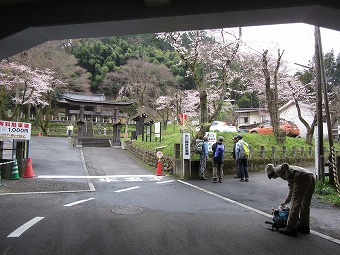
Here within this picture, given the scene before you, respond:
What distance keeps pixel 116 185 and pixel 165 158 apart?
4.33 metres

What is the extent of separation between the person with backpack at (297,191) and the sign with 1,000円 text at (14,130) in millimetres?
9856

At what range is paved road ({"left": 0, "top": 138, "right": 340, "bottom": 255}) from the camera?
174 inches

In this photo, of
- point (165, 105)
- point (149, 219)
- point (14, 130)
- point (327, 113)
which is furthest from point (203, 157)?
point (165, 105)

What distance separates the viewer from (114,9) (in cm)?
482

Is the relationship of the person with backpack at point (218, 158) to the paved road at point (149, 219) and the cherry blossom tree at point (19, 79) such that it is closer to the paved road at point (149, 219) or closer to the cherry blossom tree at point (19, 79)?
the paved road at point (149, 219)

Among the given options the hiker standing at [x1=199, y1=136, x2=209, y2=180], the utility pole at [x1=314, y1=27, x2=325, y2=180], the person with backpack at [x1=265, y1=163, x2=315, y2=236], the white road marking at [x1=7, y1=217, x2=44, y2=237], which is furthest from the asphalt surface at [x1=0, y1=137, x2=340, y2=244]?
the white road marking at [x1=7, y1=217, x2=44, y2=237]

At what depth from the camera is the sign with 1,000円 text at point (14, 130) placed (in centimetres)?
1073

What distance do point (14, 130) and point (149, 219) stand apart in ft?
25.9

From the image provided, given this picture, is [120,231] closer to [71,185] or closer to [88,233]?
[88,233]

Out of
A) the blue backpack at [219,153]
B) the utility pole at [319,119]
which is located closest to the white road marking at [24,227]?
the blue backpack at [219,153]

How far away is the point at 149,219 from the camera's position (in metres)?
5.98

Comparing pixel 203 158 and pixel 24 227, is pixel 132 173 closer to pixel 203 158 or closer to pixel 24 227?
pixel 203 158

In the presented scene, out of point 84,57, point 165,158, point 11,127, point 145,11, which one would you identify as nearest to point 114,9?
point 145,11

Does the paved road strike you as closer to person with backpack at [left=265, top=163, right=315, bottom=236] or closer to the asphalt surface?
the asphalt surface
